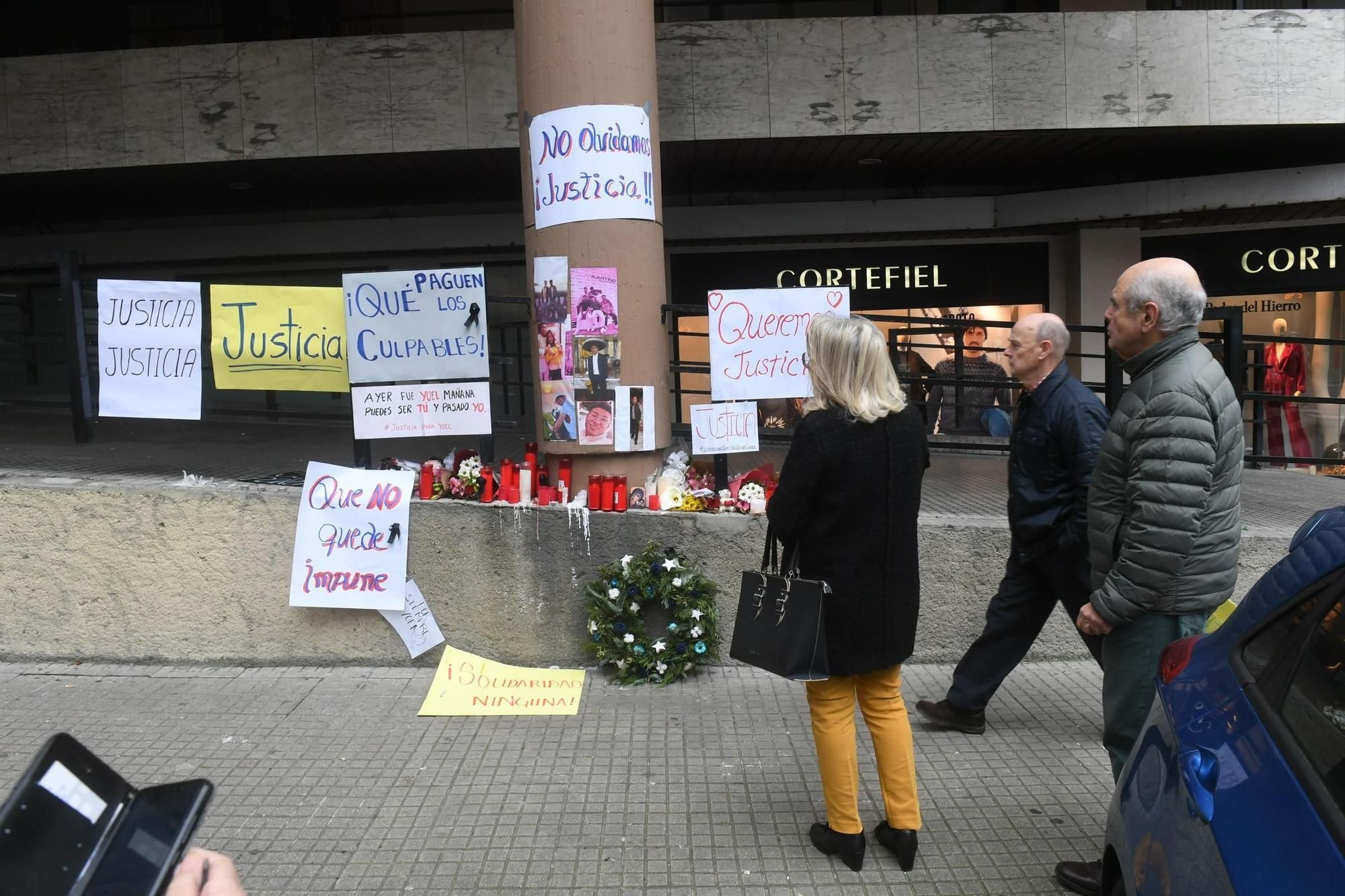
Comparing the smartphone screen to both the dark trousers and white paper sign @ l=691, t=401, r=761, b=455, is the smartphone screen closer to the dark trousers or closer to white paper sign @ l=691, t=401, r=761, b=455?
the dark trousers

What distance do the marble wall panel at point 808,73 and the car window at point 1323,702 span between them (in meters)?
8.22

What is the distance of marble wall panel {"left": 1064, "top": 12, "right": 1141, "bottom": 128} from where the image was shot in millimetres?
9273

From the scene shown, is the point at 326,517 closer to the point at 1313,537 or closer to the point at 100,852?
the point at 100,852

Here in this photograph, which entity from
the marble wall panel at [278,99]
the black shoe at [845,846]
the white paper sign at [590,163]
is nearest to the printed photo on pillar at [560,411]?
the white paper sign at [590,163]

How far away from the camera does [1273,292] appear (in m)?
12.2

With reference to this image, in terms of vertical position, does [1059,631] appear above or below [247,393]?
below

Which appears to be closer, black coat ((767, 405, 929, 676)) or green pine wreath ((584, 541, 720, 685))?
black coat ((767, 405, 929, 676))

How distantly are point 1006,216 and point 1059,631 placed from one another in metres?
7.74

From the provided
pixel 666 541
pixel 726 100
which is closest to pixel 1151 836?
pixel 666 541

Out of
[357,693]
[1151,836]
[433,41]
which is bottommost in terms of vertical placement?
[357,693]

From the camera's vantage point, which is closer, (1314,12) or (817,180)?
(1314,12)

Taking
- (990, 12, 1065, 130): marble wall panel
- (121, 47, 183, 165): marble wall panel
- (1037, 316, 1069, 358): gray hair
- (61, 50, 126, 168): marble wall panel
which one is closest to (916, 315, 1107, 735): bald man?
(1037, 316, 1069, 358): gray hair

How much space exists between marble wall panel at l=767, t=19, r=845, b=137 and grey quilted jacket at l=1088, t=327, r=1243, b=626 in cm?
704

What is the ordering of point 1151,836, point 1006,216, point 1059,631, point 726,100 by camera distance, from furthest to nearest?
point 1006,216, point 726,100, point 1059,631, point 1151,836
